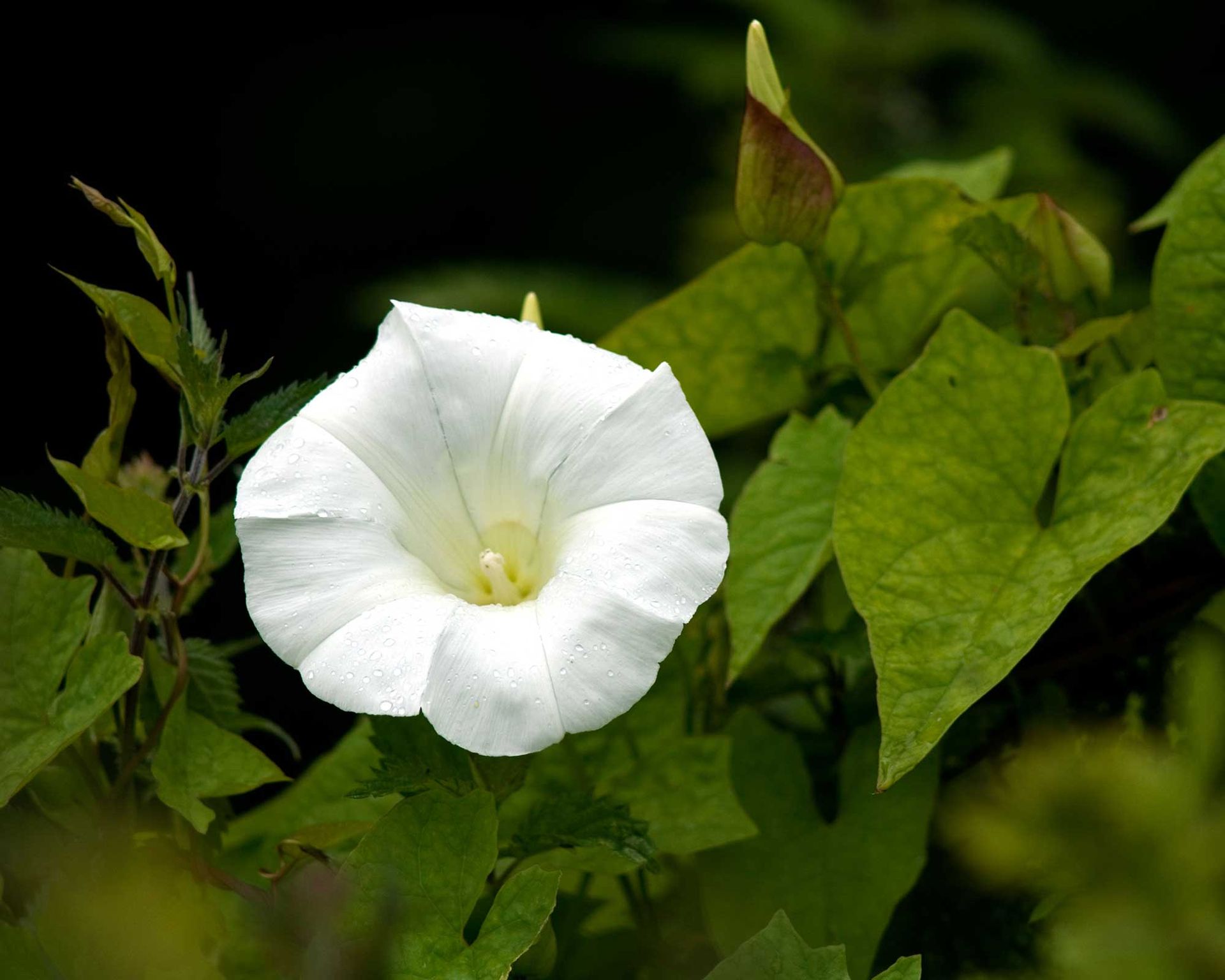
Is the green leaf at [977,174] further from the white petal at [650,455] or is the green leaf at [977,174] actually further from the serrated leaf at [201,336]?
the serrated leaf at [201,336]

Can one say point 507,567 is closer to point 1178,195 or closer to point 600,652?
point 600,652

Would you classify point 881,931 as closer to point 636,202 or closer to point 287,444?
point 287,444

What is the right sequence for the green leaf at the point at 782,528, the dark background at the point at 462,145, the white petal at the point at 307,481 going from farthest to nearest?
the dark background at the point at 462,145 < the green leaf at the point at 782,528 < the white petal at the point at 307,481

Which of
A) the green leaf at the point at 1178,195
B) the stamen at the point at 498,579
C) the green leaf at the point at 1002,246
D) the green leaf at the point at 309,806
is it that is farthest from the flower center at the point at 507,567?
the green leaf at the point at 1178,195

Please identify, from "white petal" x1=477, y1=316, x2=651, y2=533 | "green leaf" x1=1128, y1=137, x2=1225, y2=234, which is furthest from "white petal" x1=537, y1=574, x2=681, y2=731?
"green leaf" x1=1128, y1=137, x2=1225, y2=234

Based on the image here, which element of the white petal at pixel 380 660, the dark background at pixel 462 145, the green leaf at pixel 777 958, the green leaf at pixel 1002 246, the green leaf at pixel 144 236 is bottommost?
the dark background at pixel 462 145
